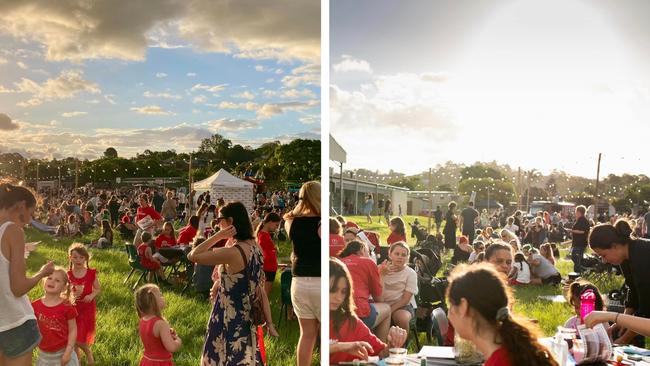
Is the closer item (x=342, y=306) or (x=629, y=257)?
(x=629, y=257)

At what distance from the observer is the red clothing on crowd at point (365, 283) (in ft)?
10.6

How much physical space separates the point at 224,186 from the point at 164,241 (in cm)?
45

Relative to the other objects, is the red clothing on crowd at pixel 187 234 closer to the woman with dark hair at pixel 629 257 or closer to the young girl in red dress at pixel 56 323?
the young girl in red dress at pixel 56 323

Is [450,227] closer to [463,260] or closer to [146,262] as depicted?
[463,260]

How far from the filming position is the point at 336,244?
3.36 metres

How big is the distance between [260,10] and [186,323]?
1704 mm

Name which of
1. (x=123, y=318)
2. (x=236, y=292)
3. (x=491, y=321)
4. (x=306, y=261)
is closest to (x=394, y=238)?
(x=306, y=261)

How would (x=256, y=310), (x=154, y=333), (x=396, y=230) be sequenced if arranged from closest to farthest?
(x=256, y=310) < (x=154, y=333) < (x=396, y=230)

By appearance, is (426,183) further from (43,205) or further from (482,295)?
(43,205)

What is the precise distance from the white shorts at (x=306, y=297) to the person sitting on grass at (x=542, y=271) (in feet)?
3.52

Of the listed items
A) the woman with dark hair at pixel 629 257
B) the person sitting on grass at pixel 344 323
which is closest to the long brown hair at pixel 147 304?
the person sitting on grass at pixel 344 323

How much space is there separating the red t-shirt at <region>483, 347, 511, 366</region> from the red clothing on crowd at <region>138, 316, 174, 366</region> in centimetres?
171

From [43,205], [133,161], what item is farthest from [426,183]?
[43,205]

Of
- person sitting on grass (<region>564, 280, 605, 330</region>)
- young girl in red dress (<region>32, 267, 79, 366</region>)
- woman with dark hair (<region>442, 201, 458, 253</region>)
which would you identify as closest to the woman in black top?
woman with dark hair (<region>442, 201, 458, 253</region>)
